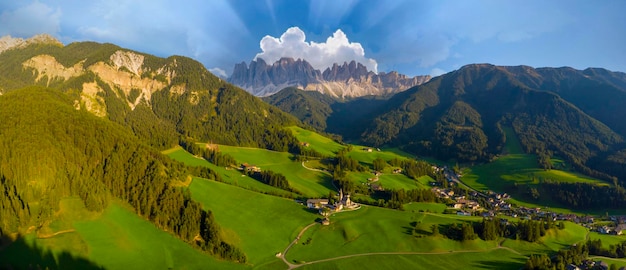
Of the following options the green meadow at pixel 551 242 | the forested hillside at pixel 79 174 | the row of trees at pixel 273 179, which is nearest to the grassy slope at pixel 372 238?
the green meadow at pixel 551 242

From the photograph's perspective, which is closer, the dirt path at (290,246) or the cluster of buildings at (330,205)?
the dirt path at (290,246)

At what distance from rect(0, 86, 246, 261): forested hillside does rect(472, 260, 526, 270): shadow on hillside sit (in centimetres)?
5584

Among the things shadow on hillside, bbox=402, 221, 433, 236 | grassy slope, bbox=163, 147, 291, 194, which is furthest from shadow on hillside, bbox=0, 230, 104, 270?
shadow on hillside, bbox=402, 221, 433, 236

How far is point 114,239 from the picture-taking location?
80438 mm

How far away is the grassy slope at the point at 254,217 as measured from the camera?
299ft

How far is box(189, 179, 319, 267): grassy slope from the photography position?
299ft

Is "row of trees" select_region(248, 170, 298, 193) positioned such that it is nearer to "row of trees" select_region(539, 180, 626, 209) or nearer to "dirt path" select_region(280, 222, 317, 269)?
"dirt path" select_region(280, 222, 317, 269)

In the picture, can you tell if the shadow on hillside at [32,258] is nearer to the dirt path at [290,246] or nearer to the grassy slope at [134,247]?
the grassy slope at [134,247]

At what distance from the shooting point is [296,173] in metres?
176

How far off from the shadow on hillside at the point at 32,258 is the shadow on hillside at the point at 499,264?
8354 centimetres

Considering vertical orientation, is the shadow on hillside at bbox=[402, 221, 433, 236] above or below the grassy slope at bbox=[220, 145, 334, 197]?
below

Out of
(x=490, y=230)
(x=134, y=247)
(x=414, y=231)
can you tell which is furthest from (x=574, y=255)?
(x=134, y=247)

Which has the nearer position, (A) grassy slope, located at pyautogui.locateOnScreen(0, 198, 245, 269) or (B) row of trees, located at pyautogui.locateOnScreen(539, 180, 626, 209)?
(A) grassy slope, located at pyautogui.locateOnScreen(0, 198, 245, 269)

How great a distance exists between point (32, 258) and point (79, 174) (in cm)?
3041
